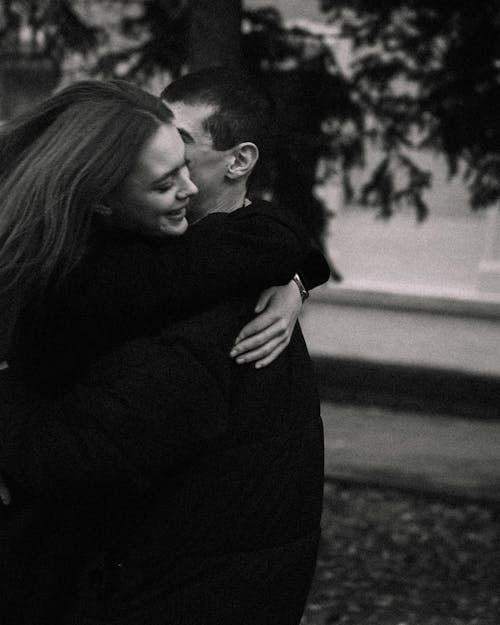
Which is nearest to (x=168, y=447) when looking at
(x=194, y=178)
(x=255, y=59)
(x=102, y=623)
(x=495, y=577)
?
(x=102, y=623)

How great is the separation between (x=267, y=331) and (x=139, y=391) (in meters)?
0.30

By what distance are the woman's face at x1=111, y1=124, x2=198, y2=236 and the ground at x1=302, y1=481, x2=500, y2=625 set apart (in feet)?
10.3

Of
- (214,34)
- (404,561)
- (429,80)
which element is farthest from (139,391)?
(429,80)

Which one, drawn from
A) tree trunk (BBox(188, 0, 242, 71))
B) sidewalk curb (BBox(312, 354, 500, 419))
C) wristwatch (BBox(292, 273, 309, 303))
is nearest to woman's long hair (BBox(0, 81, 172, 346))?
wristwatch (BBox(292, 273, 309, 303))

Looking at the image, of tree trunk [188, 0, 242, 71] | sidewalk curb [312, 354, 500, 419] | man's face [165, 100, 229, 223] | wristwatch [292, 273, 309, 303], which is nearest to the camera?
man's face [165, 100, 229, 223]

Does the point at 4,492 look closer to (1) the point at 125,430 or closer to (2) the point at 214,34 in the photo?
(1) the point at 125,430

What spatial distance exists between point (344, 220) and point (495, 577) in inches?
470

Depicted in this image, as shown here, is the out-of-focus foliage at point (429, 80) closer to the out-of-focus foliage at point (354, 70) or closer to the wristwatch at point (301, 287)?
the out-of-focus foliage at point (354, 70)

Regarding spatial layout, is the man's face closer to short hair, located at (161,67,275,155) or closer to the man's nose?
short hair, located at (161,67,275,155)

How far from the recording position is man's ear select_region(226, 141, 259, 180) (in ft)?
6.44

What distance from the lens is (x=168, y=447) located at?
1.57 m

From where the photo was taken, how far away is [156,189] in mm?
1646

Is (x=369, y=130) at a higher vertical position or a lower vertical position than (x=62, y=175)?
lower

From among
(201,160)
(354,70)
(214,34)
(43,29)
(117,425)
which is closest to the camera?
(117,425)
